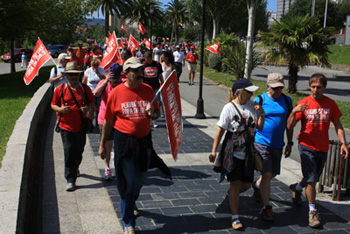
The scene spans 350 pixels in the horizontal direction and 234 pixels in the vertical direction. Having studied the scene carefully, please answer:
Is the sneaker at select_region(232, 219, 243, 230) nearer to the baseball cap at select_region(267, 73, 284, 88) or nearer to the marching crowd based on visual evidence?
the marching crowd

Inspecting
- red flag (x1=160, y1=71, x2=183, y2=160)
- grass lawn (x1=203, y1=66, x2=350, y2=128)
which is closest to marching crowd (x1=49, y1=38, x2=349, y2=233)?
red flag (x1=160, y1=71, x2=183, y2=160)

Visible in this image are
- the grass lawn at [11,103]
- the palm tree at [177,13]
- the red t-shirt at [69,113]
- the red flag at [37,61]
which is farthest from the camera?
the palm tree at [177,13]

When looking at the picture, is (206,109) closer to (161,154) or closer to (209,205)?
(161,154)

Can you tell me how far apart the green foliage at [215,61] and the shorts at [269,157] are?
70.4 feet

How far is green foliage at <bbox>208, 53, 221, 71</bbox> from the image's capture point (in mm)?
26203

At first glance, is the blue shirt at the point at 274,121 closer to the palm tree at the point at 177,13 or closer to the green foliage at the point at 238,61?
the green foliage at the point at 238,61

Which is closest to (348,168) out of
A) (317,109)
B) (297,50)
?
(317,109)

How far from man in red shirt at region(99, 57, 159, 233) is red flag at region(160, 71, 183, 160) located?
21cm

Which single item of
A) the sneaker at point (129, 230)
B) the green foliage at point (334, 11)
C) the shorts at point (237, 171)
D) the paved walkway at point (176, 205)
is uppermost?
the green foliage at point (334, 11)

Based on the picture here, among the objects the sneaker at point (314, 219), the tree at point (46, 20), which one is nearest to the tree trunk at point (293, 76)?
the tree at point (46, 20)

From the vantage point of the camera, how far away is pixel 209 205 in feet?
17.8

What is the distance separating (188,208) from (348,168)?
2.13m

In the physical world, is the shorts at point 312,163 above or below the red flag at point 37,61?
below

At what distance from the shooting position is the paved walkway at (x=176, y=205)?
4.78 metres
